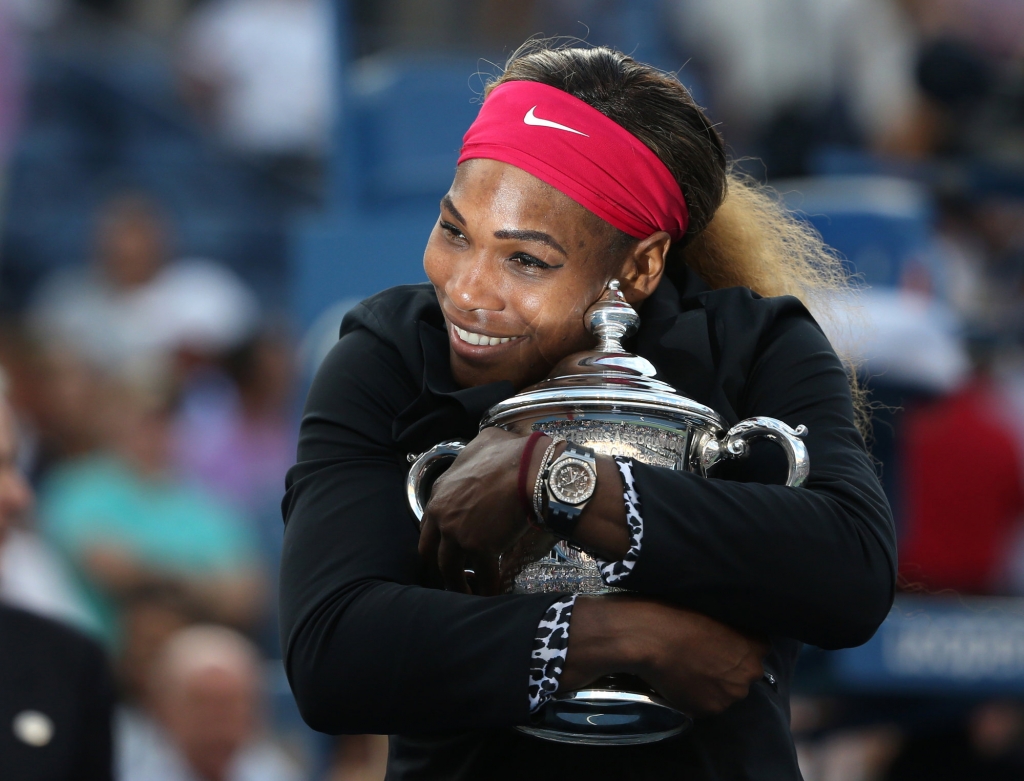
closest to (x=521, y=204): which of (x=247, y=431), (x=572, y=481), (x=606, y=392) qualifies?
(x=606, y=392)

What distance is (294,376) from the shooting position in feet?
20.9

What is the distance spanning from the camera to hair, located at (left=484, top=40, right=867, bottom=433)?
5.71ft

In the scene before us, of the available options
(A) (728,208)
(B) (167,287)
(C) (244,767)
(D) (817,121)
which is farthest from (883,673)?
(B) (167,287)

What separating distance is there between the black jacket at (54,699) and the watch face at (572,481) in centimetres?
170

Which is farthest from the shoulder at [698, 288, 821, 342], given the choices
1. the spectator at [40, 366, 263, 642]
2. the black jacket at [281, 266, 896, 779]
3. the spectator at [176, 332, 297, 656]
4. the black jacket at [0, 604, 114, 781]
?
the spectator at [176, 332, 297, 656]

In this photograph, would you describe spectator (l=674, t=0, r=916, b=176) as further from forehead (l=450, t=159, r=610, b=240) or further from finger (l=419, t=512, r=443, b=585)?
finger (l=419, t=512, r=443, b=585)

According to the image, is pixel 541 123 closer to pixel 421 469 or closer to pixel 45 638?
pixel 421 469

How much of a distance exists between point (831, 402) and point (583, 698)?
478 mm

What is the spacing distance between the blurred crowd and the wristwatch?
1.14 m

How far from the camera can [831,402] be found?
5.55ft

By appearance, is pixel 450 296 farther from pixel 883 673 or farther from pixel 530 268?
pixel 883 673

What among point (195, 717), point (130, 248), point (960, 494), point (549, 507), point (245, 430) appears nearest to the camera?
point (549, 507)

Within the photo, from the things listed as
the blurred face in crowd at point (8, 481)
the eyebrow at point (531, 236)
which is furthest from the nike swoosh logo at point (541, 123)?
the blurred face in crowd at point (8, 481)

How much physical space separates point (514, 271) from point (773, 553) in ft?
1.47
